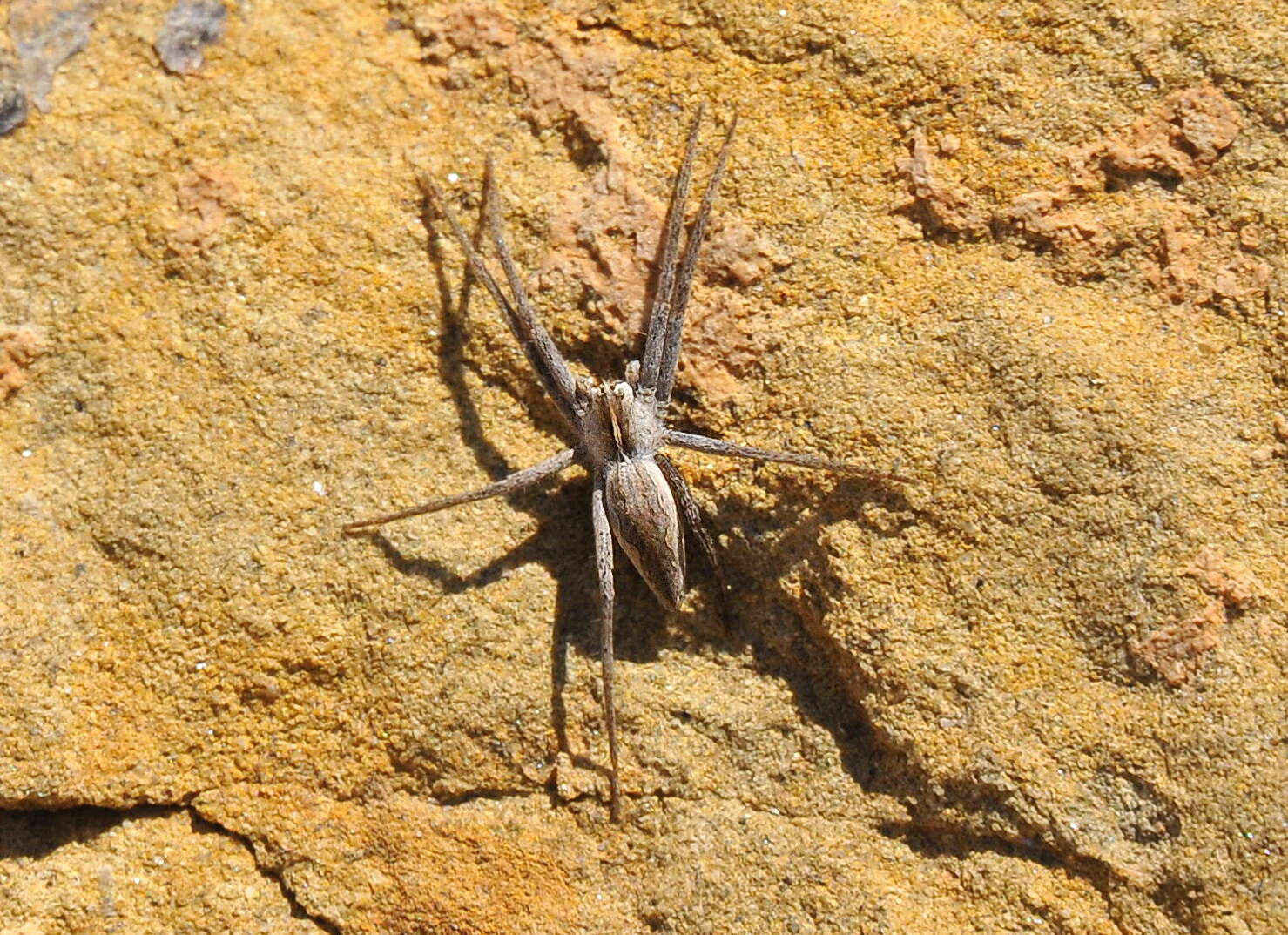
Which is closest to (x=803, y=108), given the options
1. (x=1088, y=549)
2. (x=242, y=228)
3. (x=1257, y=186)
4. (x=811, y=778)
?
(x=1257, y=186)

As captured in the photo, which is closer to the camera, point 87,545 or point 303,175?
point 87,545

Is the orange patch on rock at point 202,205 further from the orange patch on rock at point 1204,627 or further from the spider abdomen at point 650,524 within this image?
the orange patch on rock at point 1204,627

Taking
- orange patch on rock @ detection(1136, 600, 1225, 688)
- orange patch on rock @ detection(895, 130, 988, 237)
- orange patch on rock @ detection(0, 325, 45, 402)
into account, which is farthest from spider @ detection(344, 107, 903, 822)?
orange patch on rock @ detection(0, 325, 45, 402)

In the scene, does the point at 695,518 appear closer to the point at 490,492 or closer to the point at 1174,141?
the point at 490,492

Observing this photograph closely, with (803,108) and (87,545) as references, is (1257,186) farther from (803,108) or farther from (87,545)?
(87,545)

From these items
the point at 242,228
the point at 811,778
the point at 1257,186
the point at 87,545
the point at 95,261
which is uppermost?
the point at 1257,186

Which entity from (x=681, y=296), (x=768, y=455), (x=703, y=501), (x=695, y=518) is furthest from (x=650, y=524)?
(x=681, y=296)
